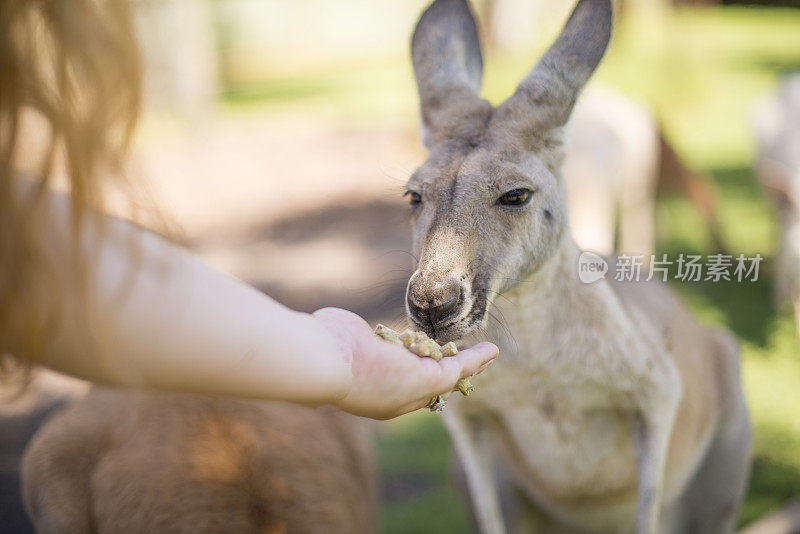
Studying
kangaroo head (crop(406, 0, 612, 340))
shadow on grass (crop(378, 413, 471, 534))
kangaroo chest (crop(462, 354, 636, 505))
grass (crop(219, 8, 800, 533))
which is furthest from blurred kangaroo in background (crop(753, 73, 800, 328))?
kangaroo head (crop(406, 0, 612, 340))

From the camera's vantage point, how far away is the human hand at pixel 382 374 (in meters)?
1.17

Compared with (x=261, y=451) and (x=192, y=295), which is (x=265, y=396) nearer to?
(x=192, y=295)

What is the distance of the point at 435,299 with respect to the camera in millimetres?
1439

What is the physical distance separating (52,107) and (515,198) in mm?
1000

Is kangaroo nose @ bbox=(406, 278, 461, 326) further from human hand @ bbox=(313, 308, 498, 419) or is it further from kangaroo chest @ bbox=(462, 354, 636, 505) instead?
kangaroo chest @ bbox=(462, 354, 636, 505)

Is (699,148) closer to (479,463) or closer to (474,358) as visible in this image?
(479,463)

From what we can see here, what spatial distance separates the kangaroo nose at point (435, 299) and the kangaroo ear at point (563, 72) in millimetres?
475

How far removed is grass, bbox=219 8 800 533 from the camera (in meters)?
3.09

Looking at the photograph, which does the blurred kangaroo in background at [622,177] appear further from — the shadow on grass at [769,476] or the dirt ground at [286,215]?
the shadow on grass at [769,476]

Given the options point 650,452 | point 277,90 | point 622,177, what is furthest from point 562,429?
point 277,90

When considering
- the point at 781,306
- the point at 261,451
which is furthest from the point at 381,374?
the point at 781,306

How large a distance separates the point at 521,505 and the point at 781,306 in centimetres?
234

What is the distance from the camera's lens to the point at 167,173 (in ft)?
23.9

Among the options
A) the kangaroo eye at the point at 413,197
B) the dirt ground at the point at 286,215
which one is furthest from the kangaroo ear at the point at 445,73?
the dirt ground at the point at 286,215
